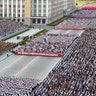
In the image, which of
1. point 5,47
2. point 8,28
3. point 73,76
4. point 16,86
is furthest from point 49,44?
point 16,86

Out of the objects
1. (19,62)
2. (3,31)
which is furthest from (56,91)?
(3,31)

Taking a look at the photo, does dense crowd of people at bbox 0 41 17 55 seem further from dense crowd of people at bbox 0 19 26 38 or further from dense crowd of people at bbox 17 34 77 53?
dense crowd of people at bbox 0 19 26 38

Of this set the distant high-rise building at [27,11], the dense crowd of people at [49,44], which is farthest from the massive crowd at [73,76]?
the distant high-rise building at [27,11]

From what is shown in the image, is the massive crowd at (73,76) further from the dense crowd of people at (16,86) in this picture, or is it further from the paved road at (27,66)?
the paved road at (27,66)

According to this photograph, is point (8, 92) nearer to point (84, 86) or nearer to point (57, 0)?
point (84, 86)

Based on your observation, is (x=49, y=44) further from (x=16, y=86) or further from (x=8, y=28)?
(x=16, y=86)

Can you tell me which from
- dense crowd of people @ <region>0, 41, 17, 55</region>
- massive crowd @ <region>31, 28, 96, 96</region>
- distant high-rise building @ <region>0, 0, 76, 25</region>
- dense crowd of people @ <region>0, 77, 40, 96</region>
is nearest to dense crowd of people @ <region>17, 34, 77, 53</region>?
dense crowd of people @ <region>0, 41, 17, 55</region>
